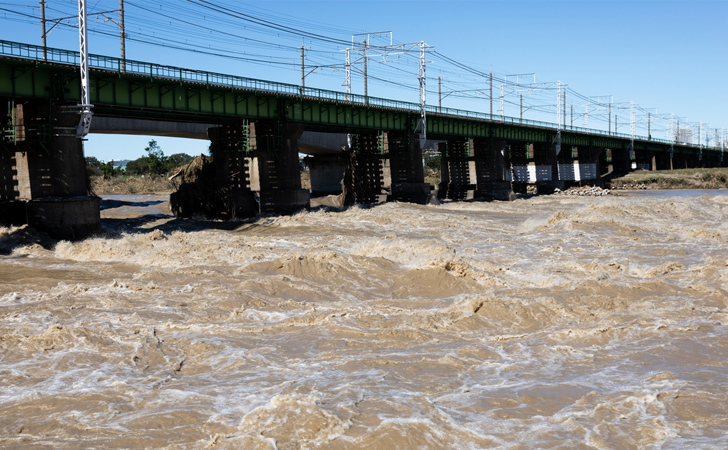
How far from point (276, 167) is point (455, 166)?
37.0 metres

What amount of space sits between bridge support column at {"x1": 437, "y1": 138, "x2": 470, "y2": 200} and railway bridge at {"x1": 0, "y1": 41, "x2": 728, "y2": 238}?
128mm

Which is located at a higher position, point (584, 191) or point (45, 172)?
point (45, 172)

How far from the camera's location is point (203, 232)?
4022 centimetres

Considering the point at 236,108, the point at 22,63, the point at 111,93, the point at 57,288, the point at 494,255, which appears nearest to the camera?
the point at 57,288

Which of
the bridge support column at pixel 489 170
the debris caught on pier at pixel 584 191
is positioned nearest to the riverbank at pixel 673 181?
the debris caught on pier at pixel 584 191

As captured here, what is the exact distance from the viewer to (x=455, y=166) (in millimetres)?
83625

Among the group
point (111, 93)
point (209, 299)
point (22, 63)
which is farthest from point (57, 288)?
point (111, 93)

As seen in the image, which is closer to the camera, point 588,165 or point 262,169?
point 262,169

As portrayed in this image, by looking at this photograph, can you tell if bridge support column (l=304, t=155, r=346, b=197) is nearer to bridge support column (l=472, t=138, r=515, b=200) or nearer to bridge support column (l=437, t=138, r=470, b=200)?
bridge support column (l=437, t=138, r=470, b=200)

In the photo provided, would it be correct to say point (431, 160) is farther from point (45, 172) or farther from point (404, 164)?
point (45, 172)

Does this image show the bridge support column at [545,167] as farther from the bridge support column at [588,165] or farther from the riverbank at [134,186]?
the riverbank at [134,186]

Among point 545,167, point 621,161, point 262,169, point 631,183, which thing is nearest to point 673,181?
point 631,183

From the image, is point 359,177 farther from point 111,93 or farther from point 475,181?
point 111,93

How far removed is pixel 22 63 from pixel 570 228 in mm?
30371
